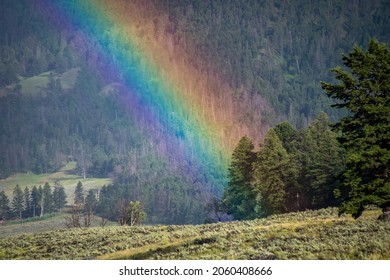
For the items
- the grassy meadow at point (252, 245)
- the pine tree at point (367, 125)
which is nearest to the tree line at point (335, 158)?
the pine tree at point (367, 125)

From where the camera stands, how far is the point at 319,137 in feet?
285

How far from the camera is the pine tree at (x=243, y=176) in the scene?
86.4m

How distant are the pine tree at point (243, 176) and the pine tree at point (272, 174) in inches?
187

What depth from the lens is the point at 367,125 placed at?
39.5 meters

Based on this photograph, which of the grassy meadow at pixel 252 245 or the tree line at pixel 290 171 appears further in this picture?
the tree line at pixel 290 171

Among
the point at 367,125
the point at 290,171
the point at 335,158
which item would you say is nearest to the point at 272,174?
the point at 290,171

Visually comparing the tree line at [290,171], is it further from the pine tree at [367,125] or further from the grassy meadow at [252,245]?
the pine tree at [367,125]

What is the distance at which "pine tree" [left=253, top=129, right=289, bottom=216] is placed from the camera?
7812 cm

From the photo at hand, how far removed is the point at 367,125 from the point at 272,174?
3943 centimetres

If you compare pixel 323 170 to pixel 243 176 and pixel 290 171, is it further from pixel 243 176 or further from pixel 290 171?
pixel 243 176

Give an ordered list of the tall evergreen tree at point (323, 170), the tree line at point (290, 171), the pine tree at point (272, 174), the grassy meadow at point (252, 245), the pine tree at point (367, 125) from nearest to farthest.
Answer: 1. the grassy meadow at point (252, 245)
2. the pine tree at point (367, 125)
3. the tall evergreen tree at point (323, 170)
4. the tree line at point (290, 171)
5. the pine tree at point (272, 174)
